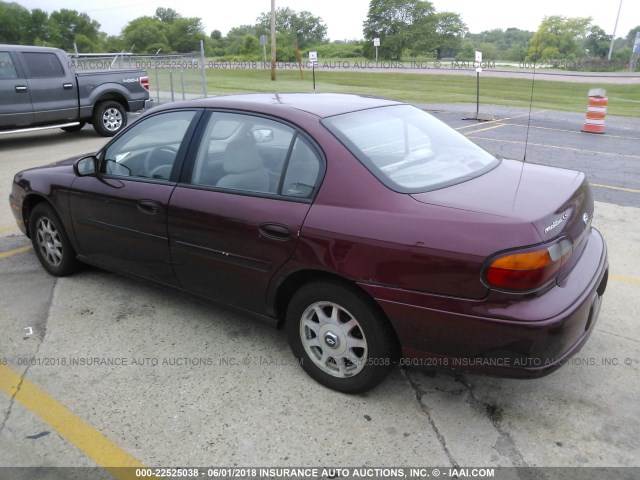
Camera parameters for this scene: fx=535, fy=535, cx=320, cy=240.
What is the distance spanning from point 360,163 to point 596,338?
2.05 m

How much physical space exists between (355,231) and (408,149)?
2.64 feet

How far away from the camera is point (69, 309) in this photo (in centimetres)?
403

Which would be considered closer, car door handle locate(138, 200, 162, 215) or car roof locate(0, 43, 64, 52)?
car door handle locate(138, 200, 162, 215)

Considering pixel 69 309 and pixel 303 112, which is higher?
pixel 303 112

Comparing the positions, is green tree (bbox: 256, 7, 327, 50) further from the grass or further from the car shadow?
the car shadow

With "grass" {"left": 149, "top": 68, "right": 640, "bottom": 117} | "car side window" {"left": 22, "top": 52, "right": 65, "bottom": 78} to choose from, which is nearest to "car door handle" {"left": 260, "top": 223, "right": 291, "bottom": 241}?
"car side window" {"left": 22, "top": 52, "right": 65, "bottom": 78}

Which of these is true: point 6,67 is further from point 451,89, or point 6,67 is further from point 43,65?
point 451,89

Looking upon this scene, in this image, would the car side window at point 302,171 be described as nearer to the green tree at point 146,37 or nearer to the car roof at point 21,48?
the car roof at point 21,48

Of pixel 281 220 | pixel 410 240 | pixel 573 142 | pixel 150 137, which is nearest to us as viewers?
pixel 410 240

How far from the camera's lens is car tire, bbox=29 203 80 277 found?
4.39 metres

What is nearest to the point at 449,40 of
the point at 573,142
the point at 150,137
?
the point at 573,142

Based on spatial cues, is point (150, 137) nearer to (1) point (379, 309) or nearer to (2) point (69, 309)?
(2) point (69, 309)

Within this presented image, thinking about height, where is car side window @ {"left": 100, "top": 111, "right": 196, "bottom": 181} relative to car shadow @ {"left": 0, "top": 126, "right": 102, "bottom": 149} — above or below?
above

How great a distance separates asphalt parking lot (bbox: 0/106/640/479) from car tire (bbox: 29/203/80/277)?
0.31 metres
